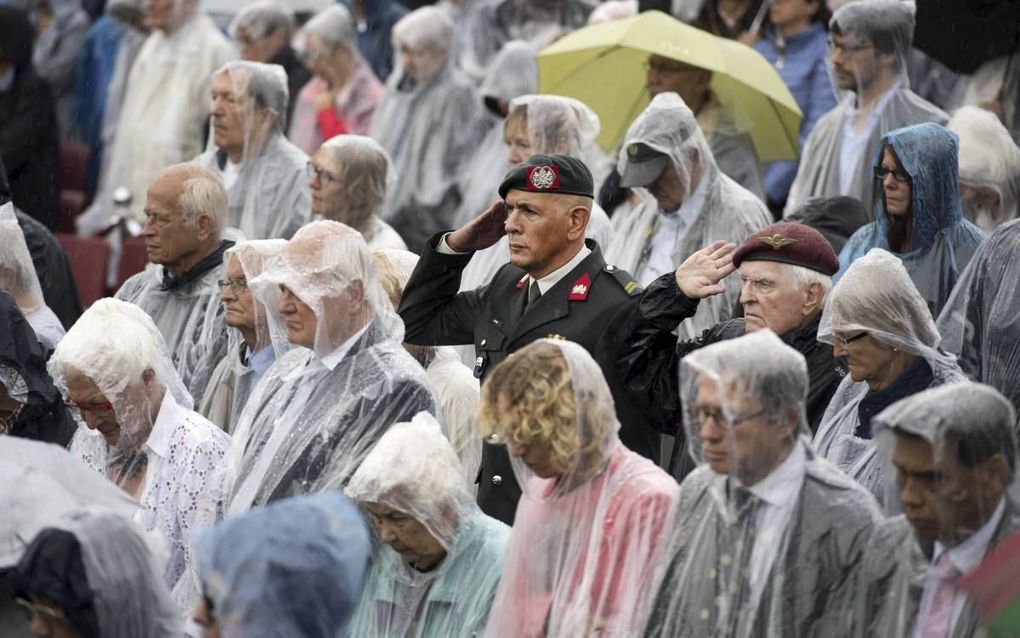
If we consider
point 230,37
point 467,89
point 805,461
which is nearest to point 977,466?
point 805,461

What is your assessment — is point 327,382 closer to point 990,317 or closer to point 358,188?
point 990,317

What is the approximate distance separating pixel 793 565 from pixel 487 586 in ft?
3.59

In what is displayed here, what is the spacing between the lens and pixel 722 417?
5.18 meters

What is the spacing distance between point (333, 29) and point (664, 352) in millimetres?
6229

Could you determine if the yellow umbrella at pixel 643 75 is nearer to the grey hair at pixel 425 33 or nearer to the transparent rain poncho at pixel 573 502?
the grey hair at pixel 425 33

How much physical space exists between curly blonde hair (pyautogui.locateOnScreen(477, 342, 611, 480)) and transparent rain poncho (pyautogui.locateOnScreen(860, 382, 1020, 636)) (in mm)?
829

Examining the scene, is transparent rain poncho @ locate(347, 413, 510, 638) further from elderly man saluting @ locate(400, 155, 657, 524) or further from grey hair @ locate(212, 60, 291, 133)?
grey hair @ locate(212, 60, 291, 133)

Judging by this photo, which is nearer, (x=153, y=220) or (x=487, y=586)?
(x=487, y=586)

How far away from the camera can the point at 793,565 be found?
5156 mm

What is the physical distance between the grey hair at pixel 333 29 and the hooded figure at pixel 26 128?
157 cm

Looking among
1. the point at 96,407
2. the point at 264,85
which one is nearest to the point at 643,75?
the point at 264,85

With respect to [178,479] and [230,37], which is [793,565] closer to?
[178,479]

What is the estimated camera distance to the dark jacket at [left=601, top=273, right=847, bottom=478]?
652cm

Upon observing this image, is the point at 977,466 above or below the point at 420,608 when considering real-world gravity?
above
